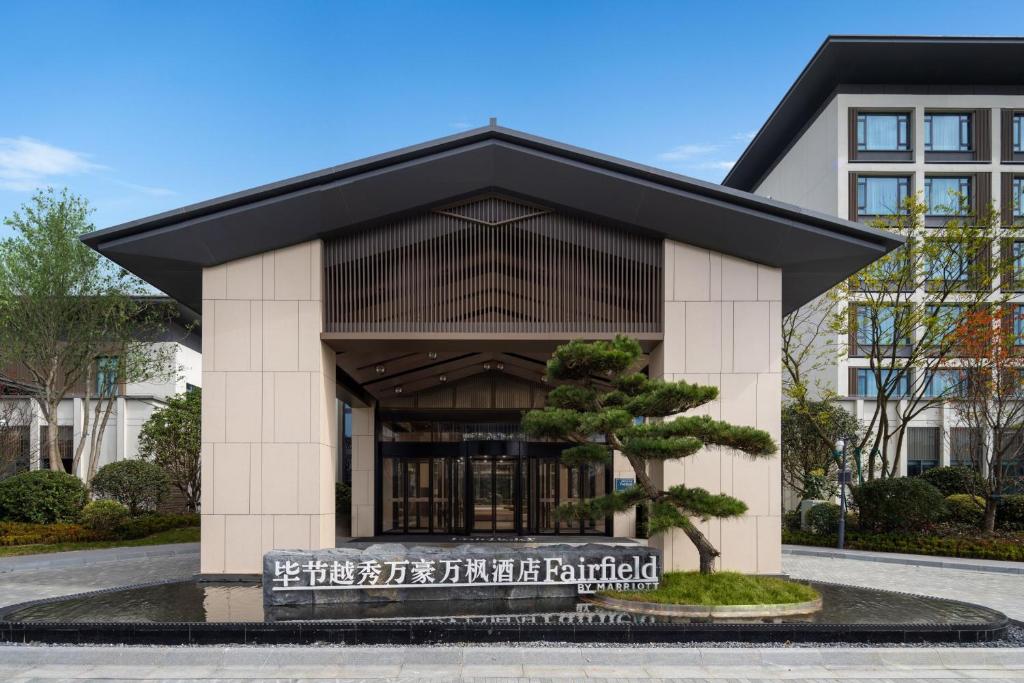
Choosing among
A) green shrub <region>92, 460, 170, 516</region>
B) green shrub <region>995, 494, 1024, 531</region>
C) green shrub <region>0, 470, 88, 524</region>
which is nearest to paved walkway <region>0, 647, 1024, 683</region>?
green shrub <region>995, 494, 1024, 531</region>

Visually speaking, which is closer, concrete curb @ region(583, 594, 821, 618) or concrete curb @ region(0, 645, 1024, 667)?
concrete curb @ region(0, 645, 1024, 667)

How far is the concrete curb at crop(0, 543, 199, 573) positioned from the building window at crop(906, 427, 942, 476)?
2644cm

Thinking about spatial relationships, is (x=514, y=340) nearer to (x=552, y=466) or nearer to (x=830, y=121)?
(x=552, y=466)

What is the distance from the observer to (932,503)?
68.0ft

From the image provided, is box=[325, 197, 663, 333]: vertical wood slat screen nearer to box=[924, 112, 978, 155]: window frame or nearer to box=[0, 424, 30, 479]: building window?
box=[0, 424, 30, 479]: building window

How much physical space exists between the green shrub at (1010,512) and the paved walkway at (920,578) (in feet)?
14.2

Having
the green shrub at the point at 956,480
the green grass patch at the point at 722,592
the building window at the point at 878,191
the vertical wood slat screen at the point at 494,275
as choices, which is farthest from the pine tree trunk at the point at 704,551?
the building window at the point at 878,191

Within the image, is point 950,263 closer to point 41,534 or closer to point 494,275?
point 494,275

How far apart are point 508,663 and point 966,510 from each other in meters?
17.0

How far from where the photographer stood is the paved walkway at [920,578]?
1405 centimetres

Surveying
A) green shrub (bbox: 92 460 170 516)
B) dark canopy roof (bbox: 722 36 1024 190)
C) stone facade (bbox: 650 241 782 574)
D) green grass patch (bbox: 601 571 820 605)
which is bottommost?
green shrub (bbox: 92 460 170 516)

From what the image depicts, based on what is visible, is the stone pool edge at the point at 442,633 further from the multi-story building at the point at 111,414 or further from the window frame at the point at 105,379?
the multi-story building at the point at 111,414

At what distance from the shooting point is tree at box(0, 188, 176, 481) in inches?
962

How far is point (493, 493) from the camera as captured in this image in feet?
78.4
